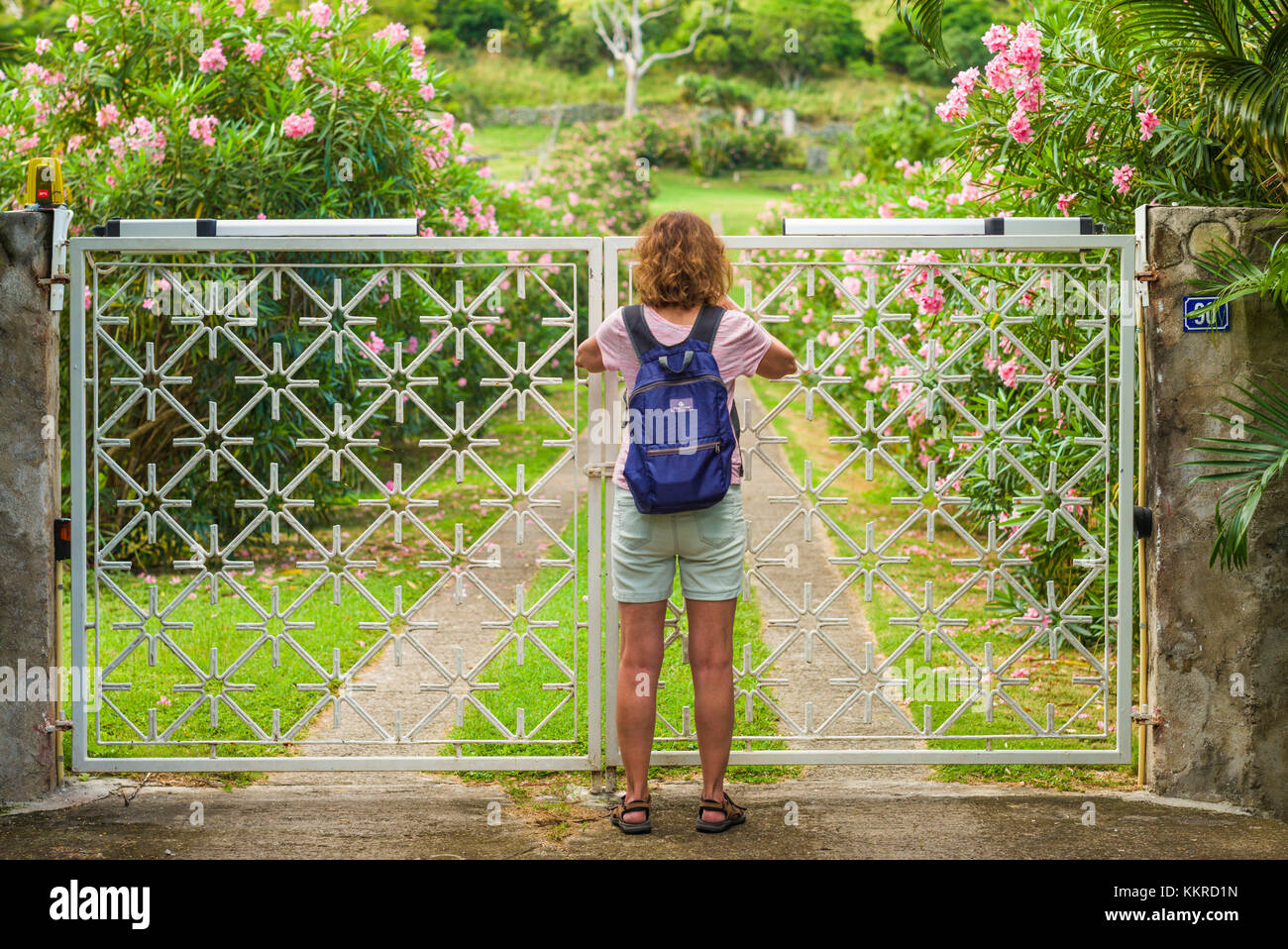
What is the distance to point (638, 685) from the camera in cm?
364

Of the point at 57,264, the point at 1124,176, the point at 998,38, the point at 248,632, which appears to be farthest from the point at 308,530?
the point at 1124,176

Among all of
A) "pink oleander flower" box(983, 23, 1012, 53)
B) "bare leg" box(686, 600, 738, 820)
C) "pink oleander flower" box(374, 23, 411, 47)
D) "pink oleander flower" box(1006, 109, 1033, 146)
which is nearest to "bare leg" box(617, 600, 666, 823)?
"bare leg" box(686, 600, 738, 820)

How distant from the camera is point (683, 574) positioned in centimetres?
367

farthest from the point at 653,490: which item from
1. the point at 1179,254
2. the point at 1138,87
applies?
the point at 1138,87

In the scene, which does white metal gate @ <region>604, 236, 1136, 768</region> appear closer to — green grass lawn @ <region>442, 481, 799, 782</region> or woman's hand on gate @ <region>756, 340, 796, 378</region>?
green grass lawn @ <region>442, 481, 799, 782</region>

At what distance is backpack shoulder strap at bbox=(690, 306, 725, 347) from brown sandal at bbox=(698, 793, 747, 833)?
132 cm

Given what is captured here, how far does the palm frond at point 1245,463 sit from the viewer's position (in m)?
3.53

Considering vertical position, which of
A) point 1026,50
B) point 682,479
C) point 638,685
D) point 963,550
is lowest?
point 638,685

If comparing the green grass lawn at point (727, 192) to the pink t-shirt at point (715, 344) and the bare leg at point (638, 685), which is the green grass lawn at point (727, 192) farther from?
the bare leg at point (638, 685)

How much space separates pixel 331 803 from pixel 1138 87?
374cm

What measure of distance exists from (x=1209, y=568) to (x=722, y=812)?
166 centimetres

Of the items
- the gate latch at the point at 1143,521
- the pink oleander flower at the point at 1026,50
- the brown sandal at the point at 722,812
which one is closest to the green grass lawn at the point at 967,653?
the gate latch at the point at 1143,521

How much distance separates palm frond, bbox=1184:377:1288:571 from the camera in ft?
11.6

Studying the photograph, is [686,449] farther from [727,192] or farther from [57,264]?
[727,192]
